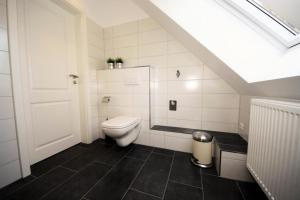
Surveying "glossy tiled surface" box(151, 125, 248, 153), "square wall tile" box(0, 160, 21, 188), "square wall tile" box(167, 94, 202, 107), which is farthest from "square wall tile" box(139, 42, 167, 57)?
"square wall tile" box(0, 160, 21, 188)

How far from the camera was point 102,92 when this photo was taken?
2.06 metres

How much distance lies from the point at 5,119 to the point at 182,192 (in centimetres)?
170

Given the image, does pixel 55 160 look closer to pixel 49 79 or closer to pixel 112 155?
pixel 112 155

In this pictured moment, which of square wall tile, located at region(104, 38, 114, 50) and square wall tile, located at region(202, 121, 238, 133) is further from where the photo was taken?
square wall tile, located at region(104, 38, 114, 50)

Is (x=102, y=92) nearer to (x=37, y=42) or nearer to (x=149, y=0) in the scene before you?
(x=37, y=42)

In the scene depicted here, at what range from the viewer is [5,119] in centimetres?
103

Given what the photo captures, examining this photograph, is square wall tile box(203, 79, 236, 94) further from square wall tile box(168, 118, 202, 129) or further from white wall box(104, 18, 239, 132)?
square wall tile box(168, 118, 202, 129)

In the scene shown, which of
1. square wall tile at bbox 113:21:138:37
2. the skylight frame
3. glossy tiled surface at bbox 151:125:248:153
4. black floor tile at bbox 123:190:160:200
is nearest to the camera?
the skylight frame

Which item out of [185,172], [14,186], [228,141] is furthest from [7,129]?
[228,141]

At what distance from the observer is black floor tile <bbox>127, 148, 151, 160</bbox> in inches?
60.2

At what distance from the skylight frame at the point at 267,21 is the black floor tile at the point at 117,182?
1.71 metres

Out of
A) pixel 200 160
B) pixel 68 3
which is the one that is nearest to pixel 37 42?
pixel 68 3

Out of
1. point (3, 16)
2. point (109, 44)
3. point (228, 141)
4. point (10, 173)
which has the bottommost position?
point (10, 173)

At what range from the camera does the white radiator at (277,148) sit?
564mm
